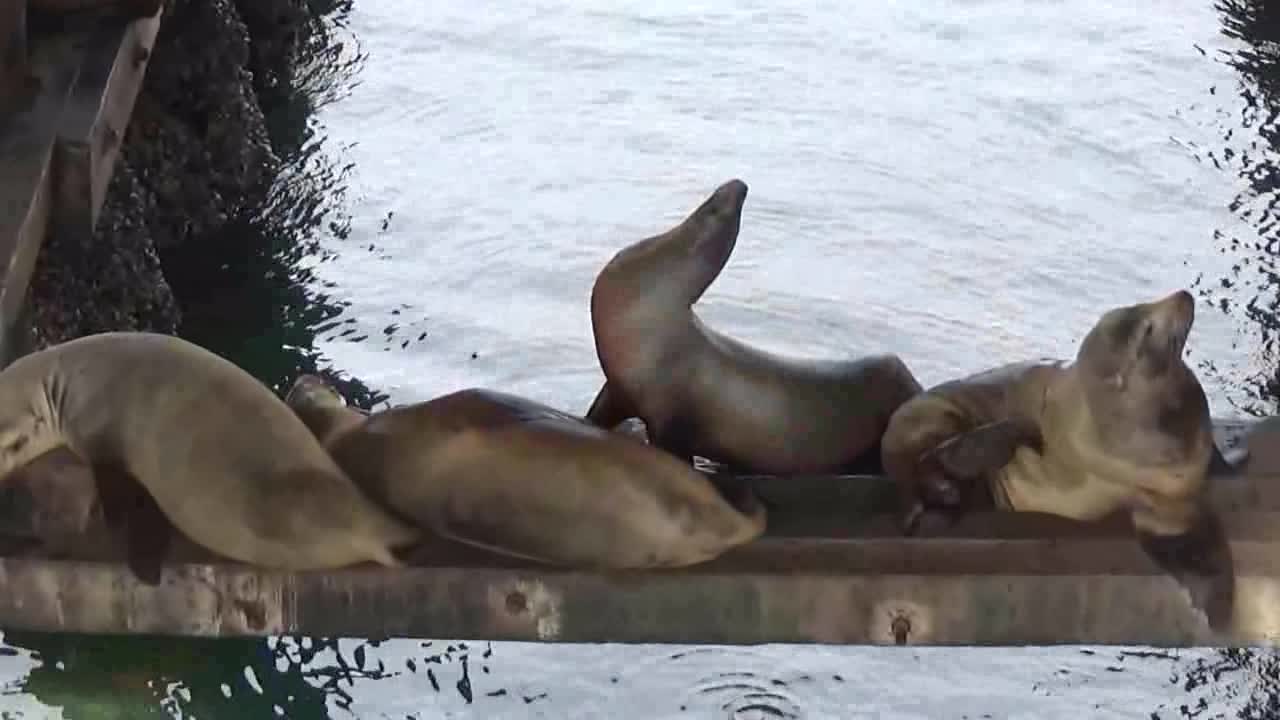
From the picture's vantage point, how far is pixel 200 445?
154 centimetres

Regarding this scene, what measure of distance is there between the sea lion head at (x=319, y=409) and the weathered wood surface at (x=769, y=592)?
0.15 metres

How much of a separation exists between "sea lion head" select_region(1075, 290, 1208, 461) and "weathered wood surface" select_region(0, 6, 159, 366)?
4.61ft

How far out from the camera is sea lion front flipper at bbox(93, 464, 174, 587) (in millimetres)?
1530

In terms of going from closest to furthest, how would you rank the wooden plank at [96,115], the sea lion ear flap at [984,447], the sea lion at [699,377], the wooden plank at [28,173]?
1. the sea lion ear flap at [984,447]
2. the sea lion at [699,377]
3. the wooden plank at [28,173]
4. the wooden plank at [96,115]

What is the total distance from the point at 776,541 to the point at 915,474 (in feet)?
0.42

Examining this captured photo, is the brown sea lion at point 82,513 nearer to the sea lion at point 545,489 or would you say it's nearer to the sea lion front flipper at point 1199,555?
the sea lion at point 545,489

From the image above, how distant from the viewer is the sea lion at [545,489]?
1469 mm

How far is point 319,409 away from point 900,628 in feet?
1.75

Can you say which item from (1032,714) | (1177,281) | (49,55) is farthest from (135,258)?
(1177,281)

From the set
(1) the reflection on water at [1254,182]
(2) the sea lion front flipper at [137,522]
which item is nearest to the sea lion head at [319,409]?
(2) the sea lion front flipper at [137,522]

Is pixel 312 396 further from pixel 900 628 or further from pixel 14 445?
pixel 900 628

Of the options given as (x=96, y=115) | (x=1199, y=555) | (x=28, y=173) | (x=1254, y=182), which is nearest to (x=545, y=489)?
(x=1199, y=555)

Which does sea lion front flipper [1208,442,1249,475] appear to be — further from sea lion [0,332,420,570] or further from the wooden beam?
the wooden beam

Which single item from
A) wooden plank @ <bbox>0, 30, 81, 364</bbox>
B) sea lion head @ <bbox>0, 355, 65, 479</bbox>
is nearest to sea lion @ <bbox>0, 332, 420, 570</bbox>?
sea lion head @ <bbox>0, 355, 65, 479</bbox>
